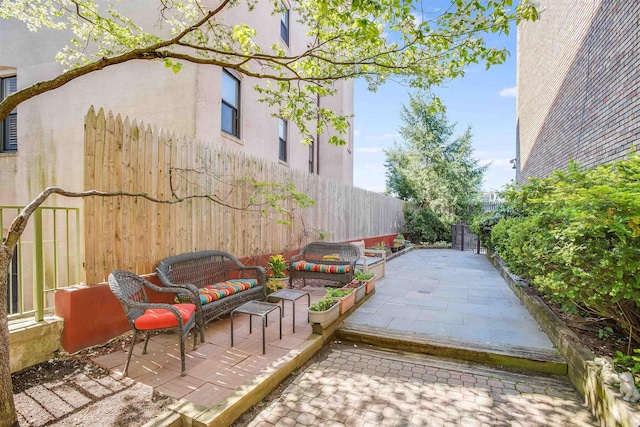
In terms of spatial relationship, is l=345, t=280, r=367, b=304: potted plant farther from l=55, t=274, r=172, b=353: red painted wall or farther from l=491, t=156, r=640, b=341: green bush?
l=55, t=274, r=172, b=353: red painted wall

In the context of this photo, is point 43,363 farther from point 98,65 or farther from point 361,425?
point 361,425

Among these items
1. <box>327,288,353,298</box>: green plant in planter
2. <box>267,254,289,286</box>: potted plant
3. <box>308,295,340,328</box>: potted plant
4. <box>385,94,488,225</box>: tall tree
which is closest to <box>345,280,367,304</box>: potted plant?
<box>327,288,353,298</box>: green plant in planter

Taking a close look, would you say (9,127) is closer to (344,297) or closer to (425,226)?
(344,297)

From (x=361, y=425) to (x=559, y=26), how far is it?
9.41 meters

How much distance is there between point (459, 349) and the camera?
12.1 feet

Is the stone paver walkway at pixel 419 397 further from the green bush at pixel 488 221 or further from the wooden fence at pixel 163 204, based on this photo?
the green bush at pixel 488 221

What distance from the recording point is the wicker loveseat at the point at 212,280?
383 centimetres

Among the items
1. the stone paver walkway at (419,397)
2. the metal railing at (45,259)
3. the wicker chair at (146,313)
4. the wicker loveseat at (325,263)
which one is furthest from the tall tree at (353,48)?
the wicker loveseat at (325,263)

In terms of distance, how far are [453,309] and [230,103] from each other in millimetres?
6318

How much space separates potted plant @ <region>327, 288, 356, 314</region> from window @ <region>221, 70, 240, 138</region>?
4.54 m

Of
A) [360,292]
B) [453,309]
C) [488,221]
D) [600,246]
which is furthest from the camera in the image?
[488,221]

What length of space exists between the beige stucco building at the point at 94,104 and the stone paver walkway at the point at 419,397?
4764mm

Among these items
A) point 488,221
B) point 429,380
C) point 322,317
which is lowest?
point 429,380

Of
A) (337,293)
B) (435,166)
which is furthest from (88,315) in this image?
(435,166)
